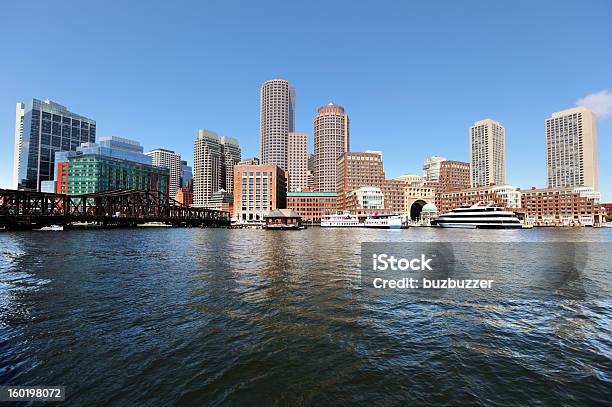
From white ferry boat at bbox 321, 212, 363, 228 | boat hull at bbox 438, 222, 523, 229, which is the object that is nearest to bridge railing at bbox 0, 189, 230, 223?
white ferry boat at bbox 321, 212, 363, 228

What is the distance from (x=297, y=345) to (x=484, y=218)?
576ft

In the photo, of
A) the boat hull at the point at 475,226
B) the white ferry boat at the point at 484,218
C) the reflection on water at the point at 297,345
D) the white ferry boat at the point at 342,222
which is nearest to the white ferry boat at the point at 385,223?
the white ferry boat at the point at 342,222

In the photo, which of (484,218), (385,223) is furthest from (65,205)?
(484,218)

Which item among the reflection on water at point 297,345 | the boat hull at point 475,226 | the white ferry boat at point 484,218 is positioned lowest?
the reflection on water at point 297,345

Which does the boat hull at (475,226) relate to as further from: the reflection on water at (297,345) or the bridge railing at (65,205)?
the bridge railing at (65,205)

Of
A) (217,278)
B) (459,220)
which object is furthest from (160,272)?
(459,220)

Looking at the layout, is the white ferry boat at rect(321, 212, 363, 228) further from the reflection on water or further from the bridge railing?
the reflection on water

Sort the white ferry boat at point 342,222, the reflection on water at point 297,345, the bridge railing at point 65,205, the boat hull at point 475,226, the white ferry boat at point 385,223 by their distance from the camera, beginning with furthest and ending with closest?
the white ferry boat at point 342,222
the white ferry boat at point 385,223
the boat hull at point 475,226
the bridge railing at point 65,205
the reflection on water at point 297,345

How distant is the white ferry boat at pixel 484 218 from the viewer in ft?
519

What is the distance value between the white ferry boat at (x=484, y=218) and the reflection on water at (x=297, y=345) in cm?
15176

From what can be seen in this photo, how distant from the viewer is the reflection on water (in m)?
10.7

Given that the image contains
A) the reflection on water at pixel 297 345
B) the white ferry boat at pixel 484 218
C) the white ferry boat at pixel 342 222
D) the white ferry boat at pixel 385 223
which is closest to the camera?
the reflection on water at pixel 297 345

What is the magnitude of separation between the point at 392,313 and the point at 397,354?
5884 mm

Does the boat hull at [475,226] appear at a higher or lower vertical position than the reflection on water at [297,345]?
higher
